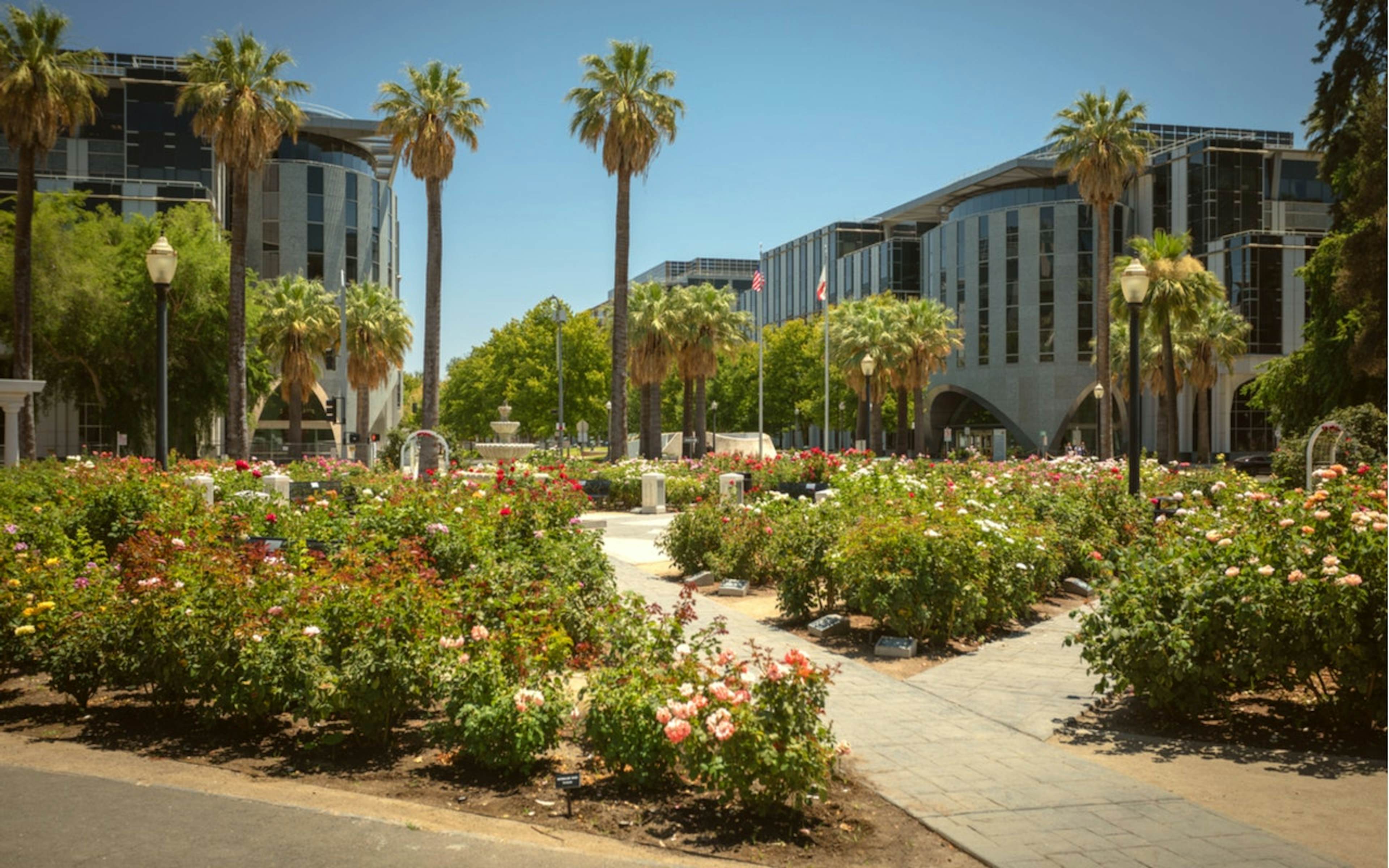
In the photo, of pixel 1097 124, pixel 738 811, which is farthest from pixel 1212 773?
pixel 1097 124

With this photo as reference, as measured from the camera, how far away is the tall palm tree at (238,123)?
104 feet

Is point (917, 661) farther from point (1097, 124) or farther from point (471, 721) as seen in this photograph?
point (1097, 124)

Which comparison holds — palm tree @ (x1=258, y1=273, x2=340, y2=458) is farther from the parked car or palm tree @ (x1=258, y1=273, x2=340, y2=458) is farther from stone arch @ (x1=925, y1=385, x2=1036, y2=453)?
stone arch @ (x1=925, y1=385, x2=1036, y2=453)

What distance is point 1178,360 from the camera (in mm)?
55250

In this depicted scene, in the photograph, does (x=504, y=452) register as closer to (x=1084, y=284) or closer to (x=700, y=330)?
(x=700, y=330)

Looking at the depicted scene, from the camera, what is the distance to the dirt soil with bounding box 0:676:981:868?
5508mm

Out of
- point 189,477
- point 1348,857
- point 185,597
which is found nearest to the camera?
point 1348,857

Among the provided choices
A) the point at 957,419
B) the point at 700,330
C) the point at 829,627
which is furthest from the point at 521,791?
the point at 957,419

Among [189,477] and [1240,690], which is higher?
[189,477]

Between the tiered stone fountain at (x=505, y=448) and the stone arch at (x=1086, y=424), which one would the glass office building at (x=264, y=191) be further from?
the stone arch at (x=1086, y=424)

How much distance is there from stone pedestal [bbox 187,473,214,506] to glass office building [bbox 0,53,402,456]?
26274 mm

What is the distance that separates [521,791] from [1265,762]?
461 cm

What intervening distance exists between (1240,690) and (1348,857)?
2415 millimetres

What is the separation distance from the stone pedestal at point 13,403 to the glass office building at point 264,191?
1806 cm
